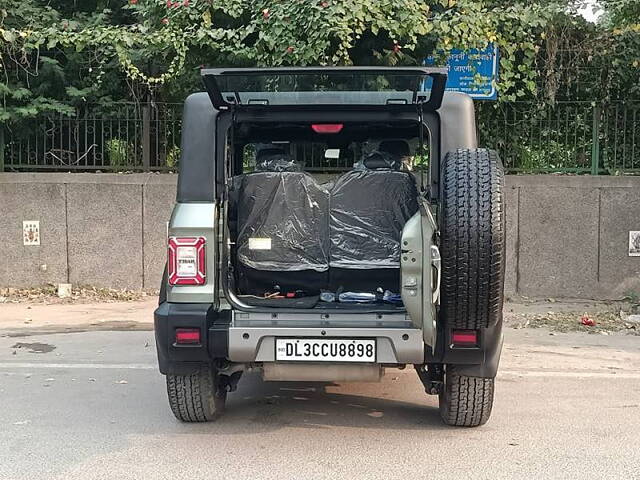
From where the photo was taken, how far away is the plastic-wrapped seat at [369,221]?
15.5 ft

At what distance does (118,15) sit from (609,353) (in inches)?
339

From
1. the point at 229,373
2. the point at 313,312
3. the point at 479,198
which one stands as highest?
the point at 479,198

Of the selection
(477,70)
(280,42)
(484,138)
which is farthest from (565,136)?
(280,42)

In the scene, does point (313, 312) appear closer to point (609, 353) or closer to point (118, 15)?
point (609, 353)

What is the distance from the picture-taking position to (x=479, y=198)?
3.94m

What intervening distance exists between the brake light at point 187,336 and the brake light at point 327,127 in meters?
1.51

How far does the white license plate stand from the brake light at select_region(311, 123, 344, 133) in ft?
4.55

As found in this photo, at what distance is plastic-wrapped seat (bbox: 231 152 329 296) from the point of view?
470cm

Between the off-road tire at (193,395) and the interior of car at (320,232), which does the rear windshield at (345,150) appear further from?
the off-road tire at (193,395)

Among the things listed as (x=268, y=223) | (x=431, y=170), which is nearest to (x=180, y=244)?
(x=268, y=223)

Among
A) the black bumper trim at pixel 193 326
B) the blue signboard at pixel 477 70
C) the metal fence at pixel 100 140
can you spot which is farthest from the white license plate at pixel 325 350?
the metal fence at pixel 100 140

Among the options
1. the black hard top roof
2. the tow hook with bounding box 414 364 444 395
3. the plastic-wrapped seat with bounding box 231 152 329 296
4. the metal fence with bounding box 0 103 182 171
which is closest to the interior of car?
the plastic-wrapped seat with bounding box 231 152 329 296

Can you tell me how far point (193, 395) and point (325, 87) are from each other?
81.4 inches

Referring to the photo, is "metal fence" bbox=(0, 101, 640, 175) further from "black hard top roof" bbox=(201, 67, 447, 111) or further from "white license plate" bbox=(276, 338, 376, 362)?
"white license plate" bbox=(276, 338, 376, 362)
